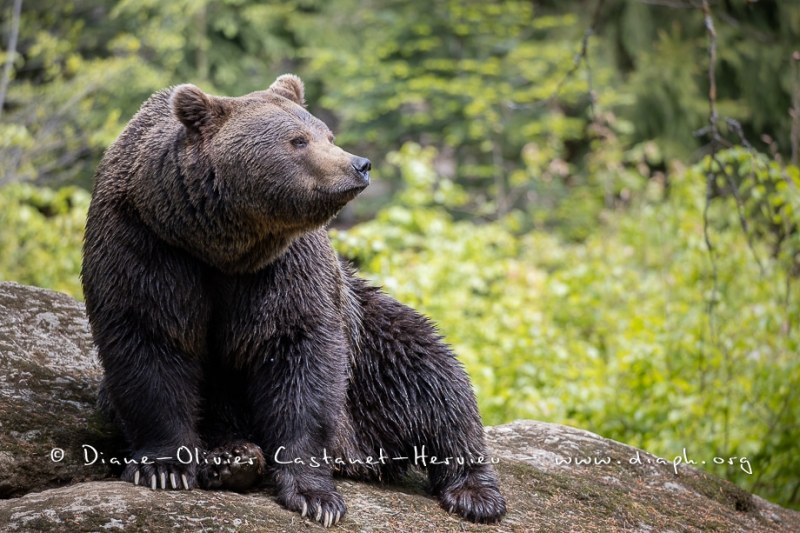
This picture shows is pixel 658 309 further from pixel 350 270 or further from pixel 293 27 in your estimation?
pixel 293 27

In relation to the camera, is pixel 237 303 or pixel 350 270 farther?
pixel 350 270

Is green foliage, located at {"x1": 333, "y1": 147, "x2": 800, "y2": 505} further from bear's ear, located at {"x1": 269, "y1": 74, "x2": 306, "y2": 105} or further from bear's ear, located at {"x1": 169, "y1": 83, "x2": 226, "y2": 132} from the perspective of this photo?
bear's ear, located at {"x1": 169, "y1": 83, "x2": 226, "y2": 132}

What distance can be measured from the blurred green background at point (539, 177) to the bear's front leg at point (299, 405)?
337 cm

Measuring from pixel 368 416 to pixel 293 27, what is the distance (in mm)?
13421

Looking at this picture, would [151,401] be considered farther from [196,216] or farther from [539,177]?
[539,177]

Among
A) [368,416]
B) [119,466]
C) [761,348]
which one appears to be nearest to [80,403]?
[119,466]

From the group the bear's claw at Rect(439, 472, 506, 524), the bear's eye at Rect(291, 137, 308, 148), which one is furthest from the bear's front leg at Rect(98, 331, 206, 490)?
the bear's claw at Rect(439, 472, 506, 524)

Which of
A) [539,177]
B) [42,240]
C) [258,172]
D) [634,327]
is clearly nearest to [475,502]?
[258,172]

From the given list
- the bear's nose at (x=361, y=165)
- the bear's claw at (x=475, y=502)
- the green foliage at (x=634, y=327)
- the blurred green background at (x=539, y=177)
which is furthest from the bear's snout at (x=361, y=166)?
the blurred green background at (x=539, y=177)

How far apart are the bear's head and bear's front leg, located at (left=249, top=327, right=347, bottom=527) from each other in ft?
1.77

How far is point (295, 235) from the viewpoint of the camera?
14.8 feet

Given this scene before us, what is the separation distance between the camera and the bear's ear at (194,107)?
14.4 feet

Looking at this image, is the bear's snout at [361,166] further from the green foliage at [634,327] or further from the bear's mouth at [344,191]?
the green foliage at [634,327]

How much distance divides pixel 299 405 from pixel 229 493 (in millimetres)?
521
